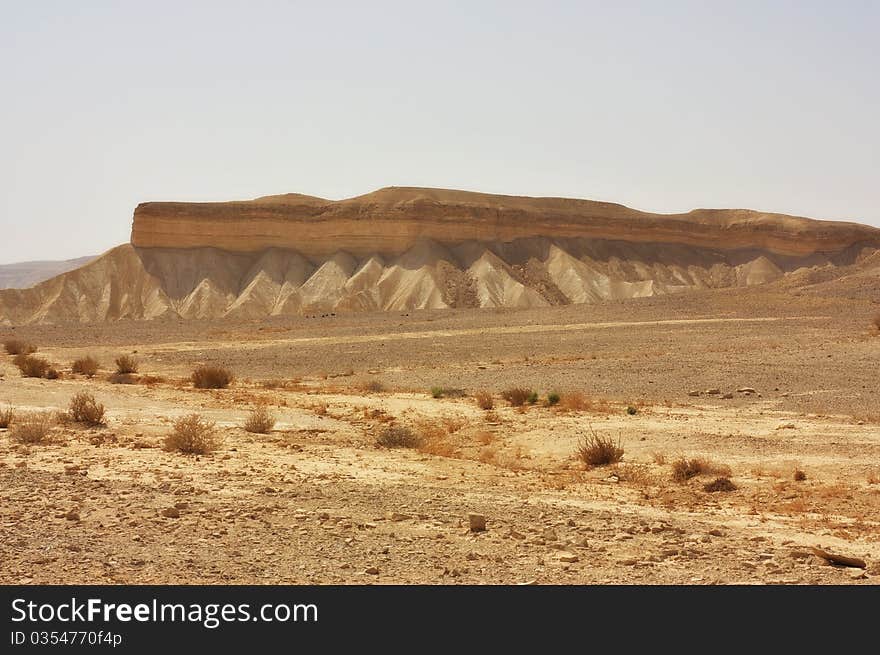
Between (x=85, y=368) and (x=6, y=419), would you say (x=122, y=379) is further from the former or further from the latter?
(x=6, y=419)

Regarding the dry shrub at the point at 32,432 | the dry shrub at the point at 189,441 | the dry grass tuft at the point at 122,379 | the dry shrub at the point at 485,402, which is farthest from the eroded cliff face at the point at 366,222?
the dry shrub at the point at 189,441

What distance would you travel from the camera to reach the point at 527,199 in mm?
90312

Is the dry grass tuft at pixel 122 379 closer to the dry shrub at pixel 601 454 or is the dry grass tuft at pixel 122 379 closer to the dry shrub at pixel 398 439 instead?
the dry shrub at pixel 398 439

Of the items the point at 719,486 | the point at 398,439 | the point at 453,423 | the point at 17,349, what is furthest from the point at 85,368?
the point at 719,486

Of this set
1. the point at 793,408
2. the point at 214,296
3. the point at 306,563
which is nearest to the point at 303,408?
the point at 793,408

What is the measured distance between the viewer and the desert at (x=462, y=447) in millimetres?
7723

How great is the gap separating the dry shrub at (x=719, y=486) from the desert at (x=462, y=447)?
23mm

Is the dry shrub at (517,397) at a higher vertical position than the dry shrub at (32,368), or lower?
lower

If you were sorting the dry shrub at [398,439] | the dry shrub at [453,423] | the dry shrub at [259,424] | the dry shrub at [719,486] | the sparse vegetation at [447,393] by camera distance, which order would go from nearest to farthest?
1. the dry shrub at [719,486]
2. the dry shrub at [398,439]
3. the dry shrub at [259,424]
4. the dry shrub at [453,423]
5. the sparse vegetation at [447,393]

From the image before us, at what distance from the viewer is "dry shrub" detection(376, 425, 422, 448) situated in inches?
591

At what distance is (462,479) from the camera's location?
1190 centimetres

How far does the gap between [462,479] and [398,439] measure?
330 centimetres

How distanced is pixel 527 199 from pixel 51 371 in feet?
221

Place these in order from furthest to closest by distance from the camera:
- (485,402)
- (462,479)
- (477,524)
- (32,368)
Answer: (32,368), (485,402), (462,479), (477,524)
